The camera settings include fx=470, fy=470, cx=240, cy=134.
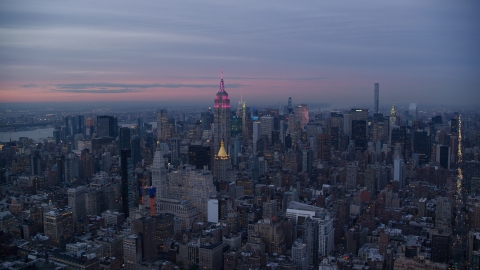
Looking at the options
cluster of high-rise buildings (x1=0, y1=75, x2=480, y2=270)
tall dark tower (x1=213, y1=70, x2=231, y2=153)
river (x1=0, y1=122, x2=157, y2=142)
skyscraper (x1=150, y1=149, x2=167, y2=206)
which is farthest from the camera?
tall dark tower (x1=213, y1=70, x2=231, y2=153)

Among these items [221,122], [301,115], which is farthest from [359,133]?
[221,122]

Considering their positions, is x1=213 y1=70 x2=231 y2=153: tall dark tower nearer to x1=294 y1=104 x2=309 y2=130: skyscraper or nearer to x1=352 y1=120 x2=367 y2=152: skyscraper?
x1=294 y1=104 x2=309 y2=130: skyscraper

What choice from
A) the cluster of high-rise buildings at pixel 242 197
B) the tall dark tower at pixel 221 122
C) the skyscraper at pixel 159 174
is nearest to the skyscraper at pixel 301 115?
the cluster of high-rise buildings at pixel 242 197

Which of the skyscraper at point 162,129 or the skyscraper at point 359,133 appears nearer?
the skyscraper at point 162,129

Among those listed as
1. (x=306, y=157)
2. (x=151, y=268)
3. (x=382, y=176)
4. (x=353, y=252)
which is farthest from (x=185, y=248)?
(x=306, y=157)

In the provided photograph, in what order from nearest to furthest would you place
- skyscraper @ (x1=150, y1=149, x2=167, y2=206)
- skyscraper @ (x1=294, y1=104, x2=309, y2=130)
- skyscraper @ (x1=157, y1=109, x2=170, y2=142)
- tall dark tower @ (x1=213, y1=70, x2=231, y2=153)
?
skyscraper @ (x1=150, y1=149, x2=167, y2=206)
skyscraper @ (x1=157, y1=109, x2=170, y2=142)
skyscraper @ (x1=294, y1=104, x2=309, y2=130)
tall dark tower @ (x1=213, y1=70, x2=231, y2=153)

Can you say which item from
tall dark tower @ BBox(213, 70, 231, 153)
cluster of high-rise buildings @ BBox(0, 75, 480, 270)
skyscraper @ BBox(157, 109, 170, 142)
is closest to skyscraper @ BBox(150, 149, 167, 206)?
cluster of high-rise buildings @ BBox(0, 75, 480, 270)

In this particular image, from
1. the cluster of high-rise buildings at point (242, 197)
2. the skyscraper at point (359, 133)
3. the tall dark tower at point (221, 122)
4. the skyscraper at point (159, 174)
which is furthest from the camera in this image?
the tall dark tower at point (221, 122)

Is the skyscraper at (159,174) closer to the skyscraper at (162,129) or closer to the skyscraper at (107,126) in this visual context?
the skyscraper at (107,126)

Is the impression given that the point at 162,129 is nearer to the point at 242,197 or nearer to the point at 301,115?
the point at 242,197
